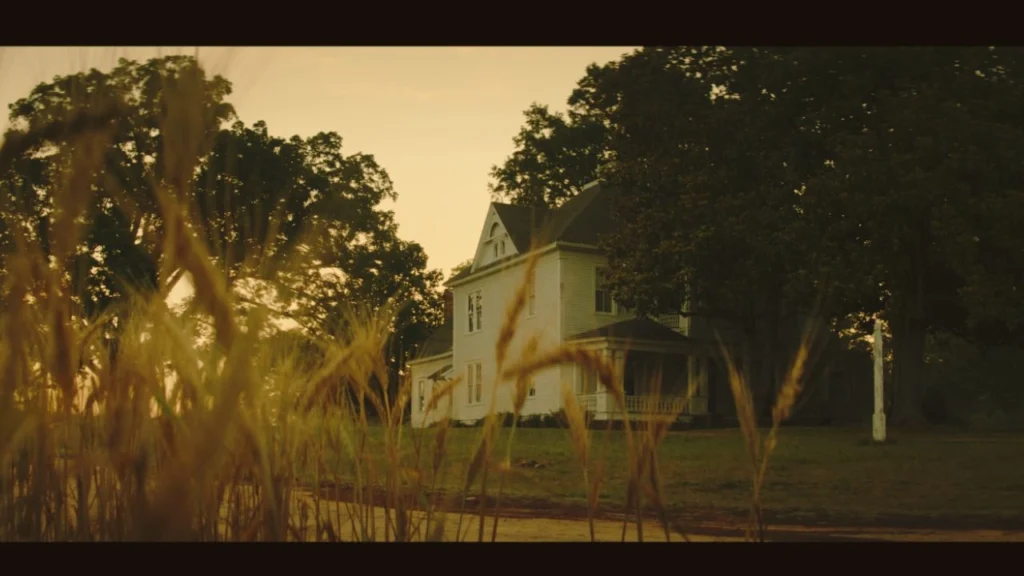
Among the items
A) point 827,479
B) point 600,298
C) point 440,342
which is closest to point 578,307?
Answer: point 600,298

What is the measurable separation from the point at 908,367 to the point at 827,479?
14941 millimetres

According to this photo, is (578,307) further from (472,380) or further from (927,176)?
(927,176)

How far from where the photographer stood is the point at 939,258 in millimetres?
25875

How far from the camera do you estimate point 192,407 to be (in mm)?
2072

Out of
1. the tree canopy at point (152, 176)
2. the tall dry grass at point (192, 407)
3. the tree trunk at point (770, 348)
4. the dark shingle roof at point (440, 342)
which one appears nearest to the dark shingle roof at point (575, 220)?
the tree trunk at point (770, 348)

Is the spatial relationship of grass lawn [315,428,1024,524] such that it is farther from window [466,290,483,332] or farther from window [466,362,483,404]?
window [466,290,483,332]

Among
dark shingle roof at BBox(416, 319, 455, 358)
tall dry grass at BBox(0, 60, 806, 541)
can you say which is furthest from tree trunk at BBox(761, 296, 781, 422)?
tall dry grass at BBox(0, 60, 806, 541)

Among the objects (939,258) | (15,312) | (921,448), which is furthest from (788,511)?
(939,258)

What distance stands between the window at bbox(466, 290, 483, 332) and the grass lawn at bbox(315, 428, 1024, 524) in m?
19.1

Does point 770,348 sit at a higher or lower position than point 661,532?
higher

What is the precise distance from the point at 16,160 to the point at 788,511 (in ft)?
33.0

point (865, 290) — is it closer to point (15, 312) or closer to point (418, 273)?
point (418, 273)

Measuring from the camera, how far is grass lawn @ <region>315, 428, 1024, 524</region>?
11.2m

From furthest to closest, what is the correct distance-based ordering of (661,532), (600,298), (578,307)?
1. (600,298)
2. (578,307)
3. (661,532)
